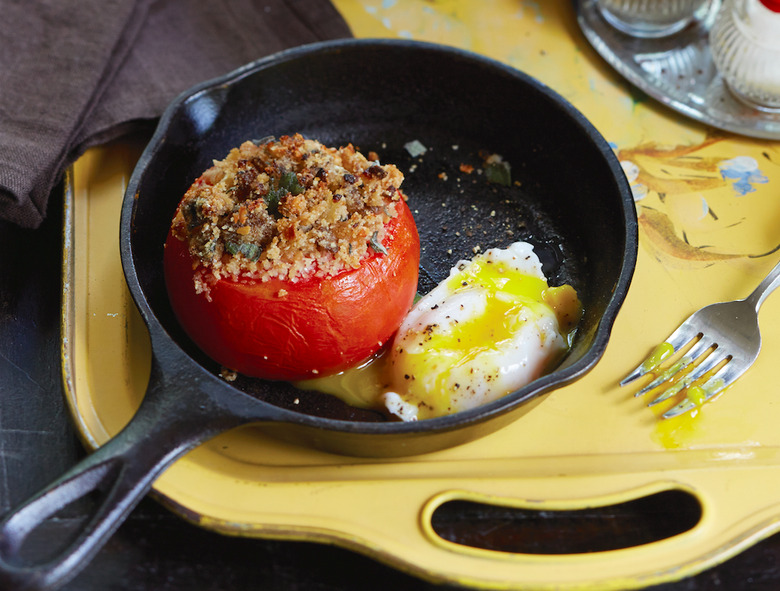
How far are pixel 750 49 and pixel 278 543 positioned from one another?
6.02 feet

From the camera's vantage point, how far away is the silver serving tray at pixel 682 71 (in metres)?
2.17

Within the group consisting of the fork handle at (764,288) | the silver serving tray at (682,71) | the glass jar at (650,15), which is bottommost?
the fork handle at (764,288)

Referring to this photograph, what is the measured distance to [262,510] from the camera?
1.39 m

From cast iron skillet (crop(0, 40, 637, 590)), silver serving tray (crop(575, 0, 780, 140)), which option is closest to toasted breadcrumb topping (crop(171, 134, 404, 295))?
cast iron skillet (crop(0, 40, 637, 590))

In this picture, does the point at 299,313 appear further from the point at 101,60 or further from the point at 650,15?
the point at 650,15

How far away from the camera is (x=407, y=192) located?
204 centimetres

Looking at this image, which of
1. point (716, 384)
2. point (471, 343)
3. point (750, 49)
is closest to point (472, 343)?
point (471, 343)

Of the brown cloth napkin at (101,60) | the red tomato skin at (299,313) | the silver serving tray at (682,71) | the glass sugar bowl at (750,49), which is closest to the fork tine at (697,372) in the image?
the red tomato skin at (299,313)

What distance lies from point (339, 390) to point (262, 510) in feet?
1.15

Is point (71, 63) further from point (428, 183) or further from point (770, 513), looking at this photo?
point (770, 513)

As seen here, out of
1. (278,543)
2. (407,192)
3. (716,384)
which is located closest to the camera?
(278,543)

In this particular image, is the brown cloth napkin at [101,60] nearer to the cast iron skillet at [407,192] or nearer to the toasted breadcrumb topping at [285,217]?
the cast iron skillet at [407,192]

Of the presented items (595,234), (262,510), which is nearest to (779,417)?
(595,234)

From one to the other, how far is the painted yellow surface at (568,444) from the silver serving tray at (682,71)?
6.1 inches
